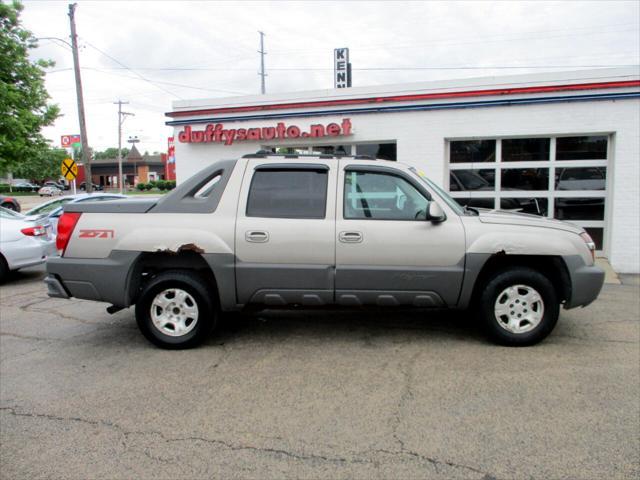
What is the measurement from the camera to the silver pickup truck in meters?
5.01

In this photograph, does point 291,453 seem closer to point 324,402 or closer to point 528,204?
point 324,402

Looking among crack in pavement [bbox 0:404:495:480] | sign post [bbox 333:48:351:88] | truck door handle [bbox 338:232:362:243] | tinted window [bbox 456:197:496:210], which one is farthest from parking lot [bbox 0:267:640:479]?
sign post [bbox 333:48:351:88]

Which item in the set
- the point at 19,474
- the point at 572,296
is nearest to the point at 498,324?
the point at 572,296

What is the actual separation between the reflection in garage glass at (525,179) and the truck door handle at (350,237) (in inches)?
266

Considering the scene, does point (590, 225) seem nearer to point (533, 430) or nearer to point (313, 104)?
point (313, 104)

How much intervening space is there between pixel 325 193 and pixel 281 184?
0.47 meters

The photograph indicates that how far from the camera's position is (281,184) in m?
5.23

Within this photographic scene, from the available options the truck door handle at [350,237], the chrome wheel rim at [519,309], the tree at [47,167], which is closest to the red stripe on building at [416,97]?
the chrome wheel rim at [519,309]

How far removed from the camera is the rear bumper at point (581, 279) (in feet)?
16.4

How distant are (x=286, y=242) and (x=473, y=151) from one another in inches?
281

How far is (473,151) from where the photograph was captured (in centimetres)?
1088

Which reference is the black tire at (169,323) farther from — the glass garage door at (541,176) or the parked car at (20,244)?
the glass garage door at (541,176)

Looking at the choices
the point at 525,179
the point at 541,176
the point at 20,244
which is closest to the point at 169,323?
Result: the point at 20,244

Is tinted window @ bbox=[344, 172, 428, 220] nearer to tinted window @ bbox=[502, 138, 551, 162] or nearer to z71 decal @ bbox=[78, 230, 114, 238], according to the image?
z71 decal @ bbox=[78, 230, 114, 238]
